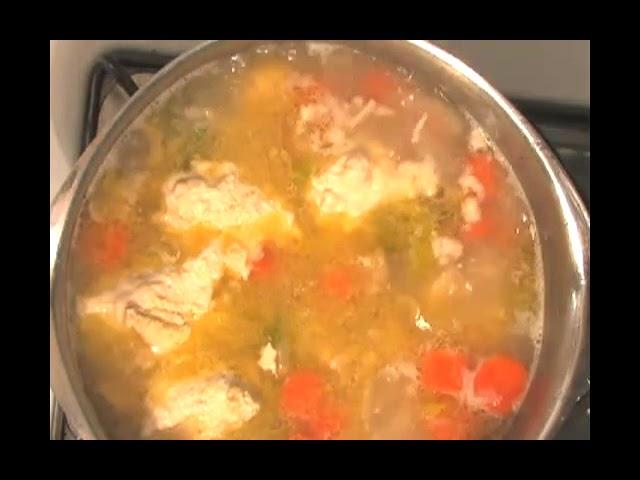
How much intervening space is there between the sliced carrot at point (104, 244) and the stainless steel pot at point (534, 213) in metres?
0.05

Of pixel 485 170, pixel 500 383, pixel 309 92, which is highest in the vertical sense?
pixel 309 92

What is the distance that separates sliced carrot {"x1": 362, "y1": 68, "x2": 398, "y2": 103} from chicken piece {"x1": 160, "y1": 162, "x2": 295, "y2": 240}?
186 mm

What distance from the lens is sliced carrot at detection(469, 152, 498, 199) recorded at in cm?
111

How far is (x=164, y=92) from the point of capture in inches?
42.0

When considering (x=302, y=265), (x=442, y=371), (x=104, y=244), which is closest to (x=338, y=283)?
(x=302, y=265)

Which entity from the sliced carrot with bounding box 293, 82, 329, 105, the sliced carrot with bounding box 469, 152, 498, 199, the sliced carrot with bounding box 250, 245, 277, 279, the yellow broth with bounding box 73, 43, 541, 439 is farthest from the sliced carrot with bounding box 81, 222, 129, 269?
the sliced carrot with bounding box 469, 152, 498, 199

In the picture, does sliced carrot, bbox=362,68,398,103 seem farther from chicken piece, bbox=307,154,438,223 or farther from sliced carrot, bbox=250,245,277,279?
sliced carrot, bbox=250,245,277,279

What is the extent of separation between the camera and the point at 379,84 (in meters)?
1.12

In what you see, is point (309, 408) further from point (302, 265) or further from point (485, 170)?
point (485, 170)

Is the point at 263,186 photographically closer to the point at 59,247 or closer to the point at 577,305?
the point at 59,247

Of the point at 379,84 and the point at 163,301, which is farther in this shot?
the point at 379,84

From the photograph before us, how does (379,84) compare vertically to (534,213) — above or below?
above

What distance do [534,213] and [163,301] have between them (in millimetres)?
423
